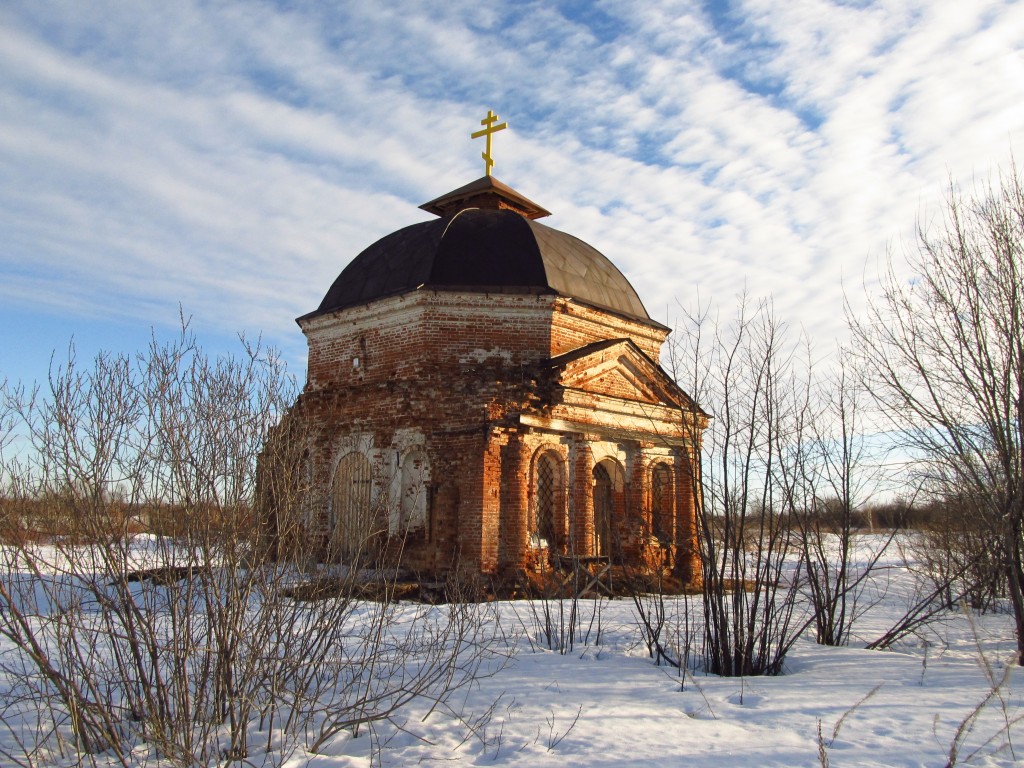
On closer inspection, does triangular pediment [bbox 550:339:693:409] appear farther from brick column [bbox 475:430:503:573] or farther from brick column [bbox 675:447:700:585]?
brick column [bbox 475:430:503:573]

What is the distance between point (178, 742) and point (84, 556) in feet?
4.40

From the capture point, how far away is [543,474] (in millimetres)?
14672

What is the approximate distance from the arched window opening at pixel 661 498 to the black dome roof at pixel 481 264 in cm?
317

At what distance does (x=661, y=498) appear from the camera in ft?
51.8

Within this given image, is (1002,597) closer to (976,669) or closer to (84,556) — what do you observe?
Result: (976,669)

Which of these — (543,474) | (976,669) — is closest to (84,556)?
(976,669)

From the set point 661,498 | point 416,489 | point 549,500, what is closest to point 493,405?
point 416,489

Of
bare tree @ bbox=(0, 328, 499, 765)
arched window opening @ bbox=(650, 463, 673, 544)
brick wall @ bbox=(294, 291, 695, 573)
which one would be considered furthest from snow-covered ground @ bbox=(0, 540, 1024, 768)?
arched window opening @ bbox=(650, 463, 673, 544)

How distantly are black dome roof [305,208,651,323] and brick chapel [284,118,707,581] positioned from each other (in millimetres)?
39

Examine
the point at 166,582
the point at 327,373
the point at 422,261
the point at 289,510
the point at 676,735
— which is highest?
the point at 422,261

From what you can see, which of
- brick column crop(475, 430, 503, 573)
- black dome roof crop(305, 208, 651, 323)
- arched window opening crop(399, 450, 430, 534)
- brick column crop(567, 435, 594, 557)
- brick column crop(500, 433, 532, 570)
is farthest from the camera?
black dome roof crop(305, 208, 651, 323)

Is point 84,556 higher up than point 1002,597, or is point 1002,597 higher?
point 84,556

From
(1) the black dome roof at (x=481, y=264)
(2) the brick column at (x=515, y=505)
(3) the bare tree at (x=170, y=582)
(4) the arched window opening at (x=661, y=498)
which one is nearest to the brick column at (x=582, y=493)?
(2) the brick column at (x=515, y=505)

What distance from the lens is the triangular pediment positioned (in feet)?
47.2
